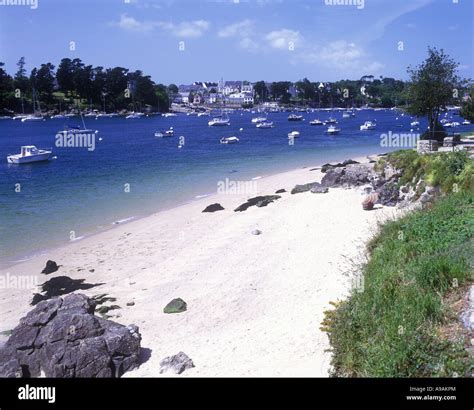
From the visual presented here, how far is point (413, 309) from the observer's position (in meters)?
6.03

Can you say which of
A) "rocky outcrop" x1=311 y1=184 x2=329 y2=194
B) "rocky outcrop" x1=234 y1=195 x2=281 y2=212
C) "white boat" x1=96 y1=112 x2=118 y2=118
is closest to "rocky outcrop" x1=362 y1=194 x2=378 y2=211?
"rocky outcrop" x1=311 y1=184 x2=329 y2=194

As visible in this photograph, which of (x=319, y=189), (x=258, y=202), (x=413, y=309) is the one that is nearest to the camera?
(x=413, y=309)


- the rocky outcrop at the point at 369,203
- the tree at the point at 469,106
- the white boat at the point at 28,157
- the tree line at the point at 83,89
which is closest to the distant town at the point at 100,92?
the tree line at the point at 83,89

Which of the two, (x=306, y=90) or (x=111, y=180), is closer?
(x=111, y=180)

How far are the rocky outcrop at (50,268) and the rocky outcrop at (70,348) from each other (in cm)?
705

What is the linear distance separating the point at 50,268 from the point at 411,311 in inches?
547

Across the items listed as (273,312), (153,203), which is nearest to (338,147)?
(153,203)

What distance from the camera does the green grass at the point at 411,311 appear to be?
17.0ft

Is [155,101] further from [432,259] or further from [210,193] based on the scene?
[432,259]

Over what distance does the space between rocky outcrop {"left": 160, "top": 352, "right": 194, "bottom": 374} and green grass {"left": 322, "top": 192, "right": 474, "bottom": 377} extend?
8.32ft

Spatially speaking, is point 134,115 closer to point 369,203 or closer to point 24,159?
point 24,159

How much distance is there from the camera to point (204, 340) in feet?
Result: 32.6

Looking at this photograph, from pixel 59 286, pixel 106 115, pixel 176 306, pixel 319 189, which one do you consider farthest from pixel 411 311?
pixel 106 115

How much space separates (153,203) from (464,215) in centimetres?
2234
